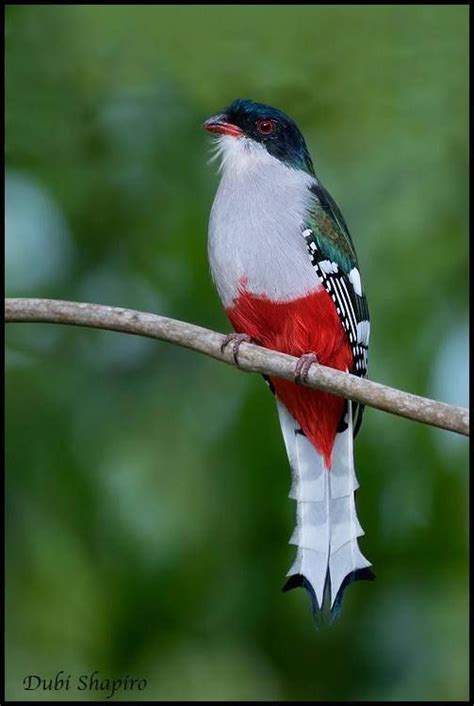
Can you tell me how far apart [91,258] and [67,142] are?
56 centimetres

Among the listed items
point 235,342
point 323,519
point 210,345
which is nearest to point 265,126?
point 235,342

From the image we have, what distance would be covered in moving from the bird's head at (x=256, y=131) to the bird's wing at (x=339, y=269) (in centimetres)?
17

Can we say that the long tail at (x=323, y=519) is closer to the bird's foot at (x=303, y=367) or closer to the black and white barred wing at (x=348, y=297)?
the black and white barred wing at (x=348, y=297)

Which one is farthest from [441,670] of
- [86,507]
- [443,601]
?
[86,507]

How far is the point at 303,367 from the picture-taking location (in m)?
3.95

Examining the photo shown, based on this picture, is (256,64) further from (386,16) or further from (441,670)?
(441,670)

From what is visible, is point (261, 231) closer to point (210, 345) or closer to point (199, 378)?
point (210, 345)

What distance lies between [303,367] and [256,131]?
978mm

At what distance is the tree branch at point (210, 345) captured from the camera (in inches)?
135

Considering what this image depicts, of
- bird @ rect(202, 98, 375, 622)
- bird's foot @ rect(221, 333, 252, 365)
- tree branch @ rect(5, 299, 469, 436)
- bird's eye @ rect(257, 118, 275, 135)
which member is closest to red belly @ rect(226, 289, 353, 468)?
bird @ rect(202, 98, 375, 622)

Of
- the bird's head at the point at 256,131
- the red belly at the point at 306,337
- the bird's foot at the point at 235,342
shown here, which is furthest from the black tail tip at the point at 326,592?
the bird's head at the point at 256,131

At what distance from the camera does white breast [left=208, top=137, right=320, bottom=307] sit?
163 inches

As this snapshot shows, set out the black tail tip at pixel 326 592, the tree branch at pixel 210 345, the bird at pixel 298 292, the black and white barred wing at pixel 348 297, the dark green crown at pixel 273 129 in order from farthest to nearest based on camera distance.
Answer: the dark green crown at pixel 273 129, the black and white barred wing at pixel 348 297, the bird at pixel 298 292, the black tail tip at pixel 326 592, the tree branch at pixel 210 345

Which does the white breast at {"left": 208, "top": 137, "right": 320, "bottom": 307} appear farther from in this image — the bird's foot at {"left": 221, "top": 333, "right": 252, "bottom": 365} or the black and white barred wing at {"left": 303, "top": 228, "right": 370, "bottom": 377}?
the bird's foot at {"left": 221, "top": 333, "right": 252, "bottom": 365}
